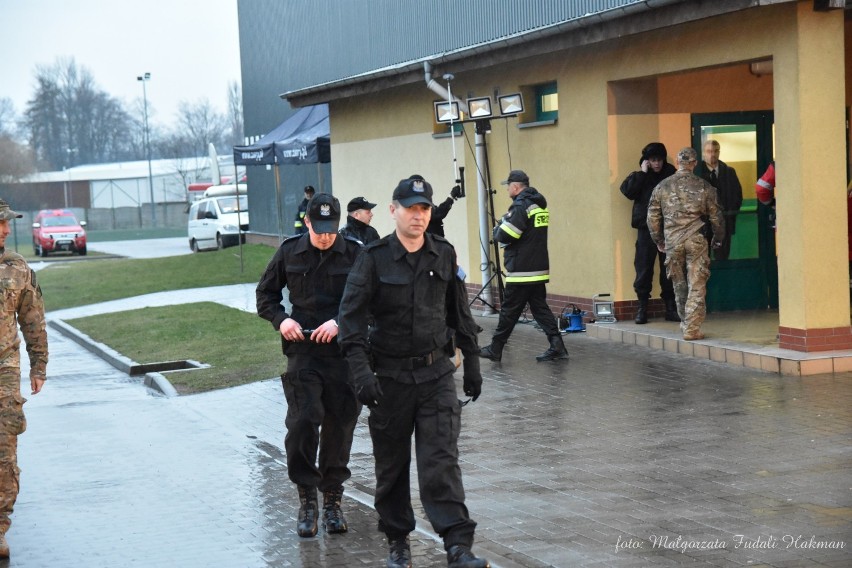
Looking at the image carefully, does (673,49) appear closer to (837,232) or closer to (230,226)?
(837,232)

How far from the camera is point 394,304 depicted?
21.5 feet

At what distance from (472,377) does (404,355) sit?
392mm

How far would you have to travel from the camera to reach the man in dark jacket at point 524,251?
13.0 metres

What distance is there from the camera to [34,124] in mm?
124375

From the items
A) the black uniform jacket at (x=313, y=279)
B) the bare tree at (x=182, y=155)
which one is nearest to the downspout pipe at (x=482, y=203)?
the black uniform jacket at (x=313, y=279)

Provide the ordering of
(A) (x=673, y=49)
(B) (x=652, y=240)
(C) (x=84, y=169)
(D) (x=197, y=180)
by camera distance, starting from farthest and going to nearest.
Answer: (C) (x=84, y=169) → (D) (x=197, y=180) → (B) (x=652, y=240) → (A) (x=673, y=49)

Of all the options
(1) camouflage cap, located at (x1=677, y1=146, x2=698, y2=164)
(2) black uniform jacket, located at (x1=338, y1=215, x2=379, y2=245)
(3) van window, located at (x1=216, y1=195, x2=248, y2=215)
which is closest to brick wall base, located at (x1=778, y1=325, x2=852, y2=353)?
(1) camouflage cap, located at (x1=677, y1=146, x2=698, y2=164)

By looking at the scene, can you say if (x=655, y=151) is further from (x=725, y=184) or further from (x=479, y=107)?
(x=479, y=107)

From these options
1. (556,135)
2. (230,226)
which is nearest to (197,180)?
(230,226)

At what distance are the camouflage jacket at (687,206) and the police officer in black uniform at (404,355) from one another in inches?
274

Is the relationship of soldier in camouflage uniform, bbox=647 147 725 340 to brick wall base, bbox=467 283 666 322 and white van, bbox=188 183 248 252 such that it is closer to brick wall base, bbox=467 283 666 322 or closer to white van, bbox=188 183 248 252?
brick wall base, bbox=467 283 666 322

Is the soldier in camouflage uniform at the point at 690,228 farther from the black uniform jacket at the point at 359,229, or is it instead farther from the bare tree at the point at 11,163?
the bare tree at the point at 11,163

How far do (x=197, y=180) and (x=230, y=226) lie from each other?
54078 millimetres

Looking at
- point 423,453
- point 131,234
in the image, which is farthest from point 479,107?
point 131,234
